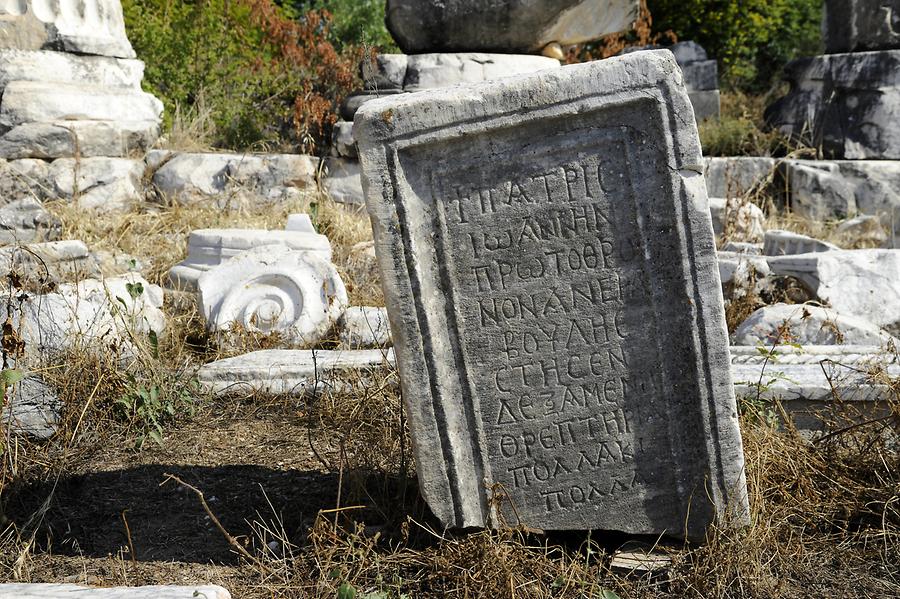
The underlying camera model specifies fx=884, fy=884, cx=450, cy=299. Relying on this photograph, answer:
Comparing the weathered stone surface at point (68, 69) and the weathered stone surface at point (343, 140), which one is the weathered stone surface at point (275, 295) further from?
the weathered stone surface at point (68, 69)

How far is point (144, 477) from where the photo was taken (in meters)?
2.94

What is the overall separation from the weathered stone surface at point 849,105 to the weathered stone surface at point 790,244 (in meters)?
1.90

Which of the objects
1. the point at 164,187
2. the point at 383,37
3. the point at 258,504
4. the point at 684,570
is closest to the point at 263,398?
the point at 258,504

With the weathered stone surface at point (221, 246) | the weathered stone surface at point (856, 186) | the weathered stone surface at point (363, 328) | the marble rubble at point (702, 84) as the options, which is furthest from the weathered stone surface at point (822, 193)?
the weathered stone surface at point (363, 328)

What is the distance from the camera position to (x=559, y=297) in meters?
2.27

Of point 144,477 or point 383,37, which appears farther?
point 383,37

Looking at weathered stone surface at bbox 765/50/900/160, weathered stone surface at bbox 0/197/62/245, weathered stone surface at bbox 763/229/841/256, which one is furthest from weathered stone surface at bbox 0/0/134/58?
weathered stone surface at bbox 765/50/900/160

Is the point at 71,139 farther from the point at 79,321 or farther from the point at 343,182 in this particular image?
the point at 79,321

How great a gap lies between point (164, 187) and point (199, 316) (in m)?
2.15

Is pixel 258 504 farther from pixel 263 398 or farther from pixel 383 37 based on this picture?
pixel 383 37

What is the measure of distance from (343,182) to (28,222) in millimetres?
2073

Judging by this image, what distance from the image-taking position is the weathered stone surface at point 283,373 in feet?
11.4

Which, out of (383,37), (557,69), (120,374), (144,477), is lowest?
(144,477)

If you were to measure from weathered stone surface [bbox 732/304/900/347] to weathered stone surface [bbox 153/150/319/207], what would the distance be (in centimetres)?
341
